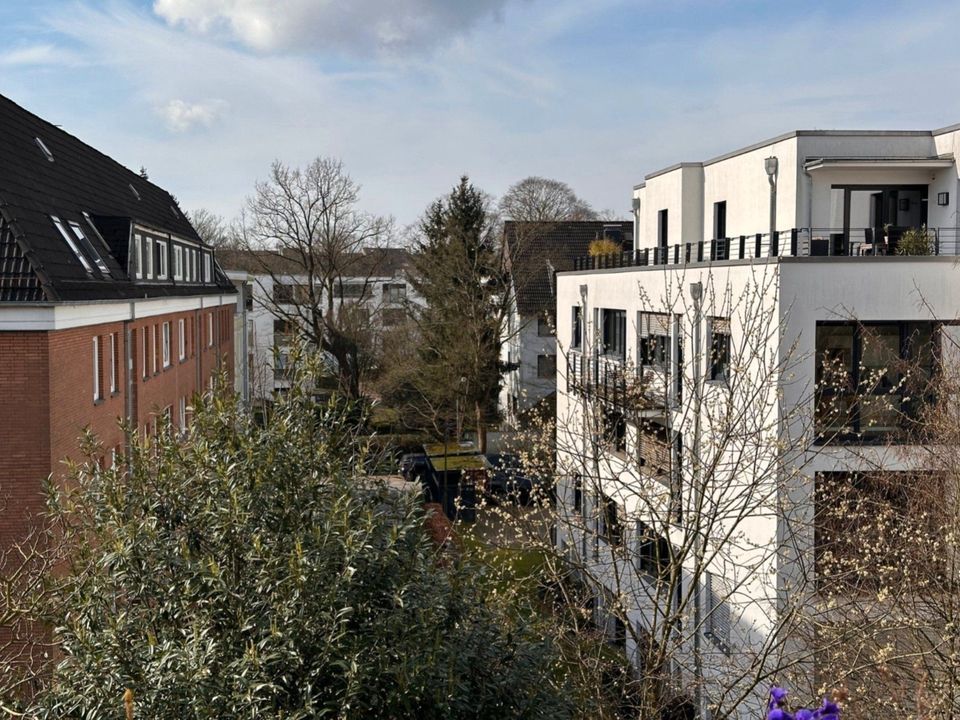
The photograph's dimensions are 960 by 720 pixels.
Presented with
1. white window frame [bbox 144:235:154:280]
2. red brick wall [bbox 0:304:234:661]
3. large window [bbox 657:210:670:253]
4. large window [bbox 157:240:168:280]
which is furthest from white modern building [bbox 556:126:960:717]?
large window [bbox 157:240:168:280]

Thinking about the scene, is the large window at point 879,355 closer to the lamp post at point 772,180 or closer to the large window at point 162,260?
the lamp post at point 772,180

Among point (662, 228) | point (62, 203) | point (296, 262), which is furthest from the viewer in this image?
point (296, 262)

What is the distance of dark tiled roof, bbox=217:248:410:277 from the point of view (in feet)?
144

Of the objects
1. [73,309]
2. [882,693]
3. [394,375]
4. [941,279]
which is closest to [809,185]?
[941,279]

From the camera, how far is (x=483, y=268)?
4197 cm

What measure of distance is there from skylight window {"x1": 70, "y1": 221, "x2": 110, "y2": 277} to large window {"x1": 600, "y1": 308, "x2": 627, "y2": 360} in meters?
11.5

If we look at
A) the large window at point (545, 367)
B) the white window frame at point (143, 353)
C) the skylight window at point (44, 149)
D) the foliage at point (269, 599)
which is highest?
the skylight window at point (44, 149)

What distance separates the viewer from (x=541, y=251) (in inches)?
1832

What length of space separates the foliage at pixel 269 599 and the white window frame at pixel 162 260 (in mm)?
19990

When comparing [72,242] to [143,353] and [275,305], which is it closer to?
[143,353]

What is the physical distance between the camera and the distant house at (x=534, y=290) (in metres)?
43.6

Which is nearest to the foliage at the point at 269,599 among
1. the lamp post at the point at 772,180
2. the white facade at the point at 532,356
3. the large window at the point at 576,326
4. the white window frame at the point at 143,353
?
the lamp post at the point at 772,180

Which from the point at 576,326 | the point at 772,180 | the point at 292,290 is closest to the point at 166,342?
the point at 576,326

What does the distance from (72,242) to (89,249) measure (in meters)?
1.02
